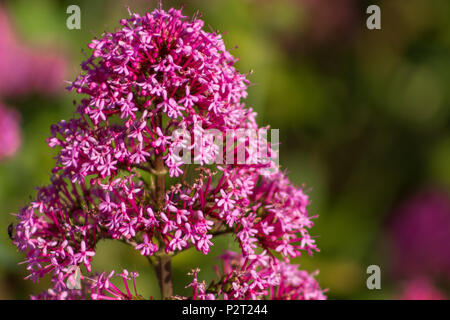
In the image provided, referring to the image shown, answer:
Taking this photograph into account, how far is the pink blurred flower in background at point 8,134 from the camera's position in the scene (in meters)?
4.34

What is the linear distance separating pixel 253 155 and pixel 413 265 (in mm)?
3006

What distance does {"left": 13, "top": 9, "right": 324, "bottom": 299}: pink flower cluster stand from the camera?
2.04 metres

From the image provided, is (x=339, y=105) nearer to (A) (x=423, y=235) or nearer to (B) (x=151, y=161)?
(A) (x=423, y=235)

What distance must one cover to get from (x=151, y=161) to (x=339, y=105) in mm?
3575

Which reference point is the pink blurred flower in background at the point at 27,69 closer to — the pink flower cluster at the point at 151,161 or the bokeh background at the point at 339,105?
the bokeh background at the point at 339,105

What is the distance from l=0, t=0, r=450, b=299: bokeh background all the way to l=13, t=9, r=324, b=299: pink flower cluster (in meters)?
2.43

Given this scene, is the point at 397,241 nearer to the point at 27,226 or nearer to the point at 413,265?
the point at 413,265

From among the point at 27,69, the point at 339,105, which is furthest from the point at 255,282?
the point at 27,69

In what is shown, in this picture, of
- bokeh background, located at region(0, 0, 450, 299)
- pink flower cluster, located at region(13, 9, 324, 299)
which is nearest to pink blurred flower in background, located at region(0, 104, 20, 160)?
bokeh background, located at region(0, 0, 450, 299)

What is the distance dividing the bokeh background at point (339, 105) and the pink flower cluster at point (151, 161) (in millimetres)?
2426

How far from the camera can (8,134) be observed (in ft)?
14.3

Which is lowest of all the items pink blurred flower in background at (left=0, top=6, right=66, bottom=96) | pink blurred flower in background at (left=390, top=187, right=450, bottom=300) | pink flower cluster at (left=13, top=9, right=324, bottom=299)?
pink blurred flower in background at (left=390, top=187, right=450, bottom=300)

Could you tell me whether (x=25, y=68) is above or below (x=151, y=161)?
above

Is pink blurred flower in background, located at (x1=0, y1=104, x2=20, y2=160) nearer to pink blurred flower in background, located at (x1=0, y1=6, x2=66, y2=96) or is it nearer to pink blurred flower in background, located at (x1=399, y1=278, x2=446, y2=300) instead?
pink blurred flower in background, located at (x1=0, y1=6, x2=66, y2=96)
